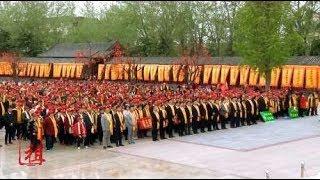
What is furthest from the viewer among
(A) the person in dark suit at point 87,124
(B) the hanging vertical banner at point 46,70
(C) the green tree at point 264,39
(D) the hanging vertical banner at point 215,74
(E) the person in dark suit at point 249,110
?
(B) the hanging vertical banner at point 46,70

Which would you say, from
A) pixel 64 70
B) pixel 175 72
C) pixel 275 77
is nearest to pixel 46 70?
pixel 64 70

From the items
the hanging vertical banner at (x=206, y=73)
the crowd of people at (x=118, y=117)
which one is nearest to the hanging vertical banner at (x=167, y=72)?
the hanging vertical banner at (x=206, y=73)

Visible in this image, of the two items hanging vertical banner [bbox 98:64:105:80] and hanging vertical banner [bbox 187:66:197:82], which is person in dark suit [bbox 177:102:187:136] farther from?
hanging vertical banner [bbox 98:64:105:80]

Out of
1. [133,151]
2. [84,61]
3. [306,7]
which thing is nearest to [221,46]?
[306,7]

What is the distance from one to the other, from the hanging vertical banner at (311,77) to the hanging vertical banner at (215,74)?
6.62m

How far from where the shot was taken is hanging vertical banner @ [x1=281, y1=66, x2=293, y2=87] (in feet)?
111

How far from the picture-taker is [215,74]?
3762 centimetres

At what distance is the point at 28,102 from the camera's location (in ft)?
75.7

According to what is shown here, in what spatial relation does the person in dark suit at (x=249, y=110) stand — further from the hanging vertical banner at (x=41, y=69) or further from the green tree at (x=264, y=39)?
the hanging vertical banner at (x=41, y=69)

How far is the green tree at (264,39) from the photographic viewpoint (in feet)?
101

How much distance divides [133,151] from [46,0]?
5440 centimetres

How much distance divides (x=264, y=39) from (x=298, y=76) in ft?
13.5

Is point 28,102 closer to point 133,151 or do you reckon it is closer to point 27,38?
point 133,151

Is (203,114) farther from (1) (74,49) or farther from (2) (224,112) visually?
(1) (74,49)
